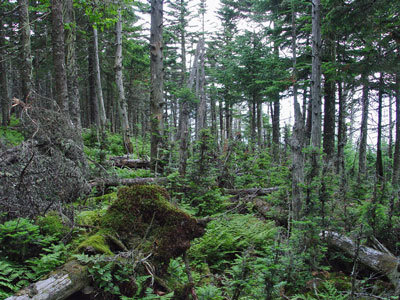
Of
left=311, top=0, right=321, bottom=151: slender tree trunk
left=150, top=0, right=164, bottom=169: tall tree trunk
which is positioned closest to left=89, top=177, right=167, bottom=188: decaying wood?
left=150, top=0, right=164, bottom=169: tall tree trunk

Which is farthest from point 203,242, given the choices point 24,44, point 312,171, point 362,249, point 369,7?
point 24,44

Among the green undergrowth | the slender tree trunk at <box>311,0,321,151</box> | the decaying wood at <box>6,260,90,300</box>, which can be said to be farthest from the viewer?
the slender tree trunk at <box>311,0,321,151</box>

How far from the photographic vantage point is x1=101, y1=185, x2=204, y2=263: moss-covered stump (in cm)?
308

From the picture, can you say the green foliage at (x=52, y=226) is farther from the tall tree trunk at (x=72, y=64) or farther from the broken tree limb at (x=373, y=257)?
the tall tree trunk at (x=72, y=64)

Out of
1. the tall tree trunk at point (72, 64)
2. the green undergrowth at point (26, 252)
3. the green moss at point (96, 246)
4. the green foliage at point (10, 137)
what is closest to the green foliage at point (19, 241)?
the green undergrowth at point (26, 252)

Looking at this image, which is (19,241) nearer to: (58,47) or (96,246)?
(96,246)

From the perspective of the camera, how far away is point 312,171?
14.8ft

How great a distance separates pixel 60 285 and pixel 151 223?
45.6 inches

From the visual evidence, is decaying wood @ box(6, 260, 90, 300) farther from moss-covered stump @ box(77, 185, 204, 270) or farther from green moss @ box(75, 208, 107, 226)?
green moss @ box(75, 208, 107, 226)

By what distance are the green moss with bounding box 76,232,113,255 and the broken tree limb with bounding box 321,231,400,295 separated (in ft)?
11.3

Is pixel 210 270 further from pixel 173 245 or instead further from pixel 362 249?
pixel 362 249

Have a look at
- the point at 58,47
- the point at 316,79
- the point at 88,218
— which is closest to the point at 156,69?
the point at 58,47

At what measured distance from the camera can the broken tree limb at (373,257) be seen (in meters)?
3.87

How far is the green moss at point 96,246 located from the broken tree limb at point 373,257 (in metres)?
3.45
